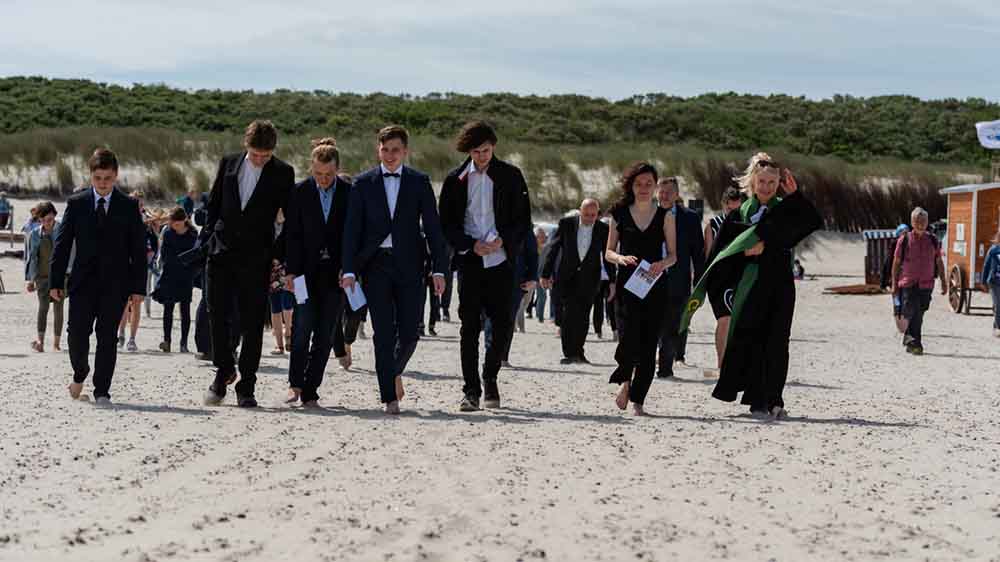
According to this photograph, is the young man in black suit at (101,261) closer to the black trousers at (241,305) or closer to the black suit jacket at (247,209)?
the black trousers at (241,305)

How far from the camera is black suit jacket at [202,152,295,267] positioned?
33.2ft

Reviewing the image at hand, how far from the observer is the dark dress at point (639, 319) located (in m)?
10.3

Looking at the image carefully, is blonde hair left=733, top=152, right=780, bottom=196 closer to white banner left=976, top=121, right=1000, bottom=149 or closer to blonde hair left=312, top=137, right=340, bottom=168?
blonde hair left=312, top=137, right=340, bottom=168

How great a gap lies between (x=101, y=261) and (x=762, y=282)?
4390 mm

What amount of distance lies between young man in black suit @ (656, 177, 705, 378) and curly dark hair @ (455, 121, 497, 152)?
3107mm

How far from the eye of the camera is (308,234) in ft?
33.4

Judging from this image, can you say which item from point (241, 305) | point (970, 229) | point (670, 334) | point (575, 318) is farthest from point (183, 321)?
point (970, 229)

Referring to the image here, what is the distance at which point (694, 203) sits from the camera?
128 ft

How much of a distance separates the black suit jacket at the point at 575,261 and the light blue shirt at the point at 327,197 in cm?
509

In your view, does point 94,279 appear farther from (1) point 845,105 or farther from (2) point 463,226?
(1) point 845,105

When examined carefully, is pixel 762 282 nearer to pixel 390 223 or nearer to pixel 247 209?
pixel 390 223

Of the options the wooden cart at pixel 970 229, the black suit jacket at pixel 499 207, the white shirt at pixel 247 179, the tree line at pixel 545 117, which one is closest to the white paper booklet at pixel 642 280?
the black suit jacket at pixel 499 207

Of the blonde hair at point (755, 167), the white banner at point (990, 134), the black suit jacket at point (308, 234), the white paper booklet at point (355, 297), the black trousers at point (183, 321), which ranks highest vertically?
the white banner at point (990, 134)

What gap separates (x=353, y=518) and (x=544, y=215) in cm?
3914
